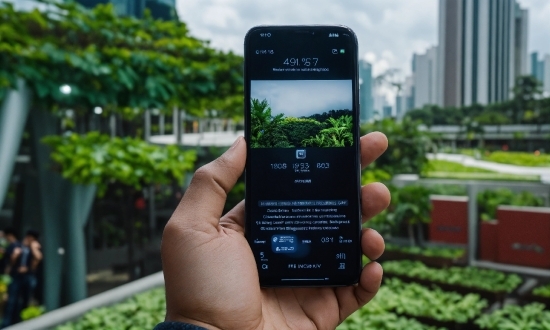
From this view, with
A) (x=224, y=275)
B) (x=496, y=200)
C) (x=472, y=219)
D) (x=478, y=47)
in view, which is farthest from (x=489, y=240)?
(x=224, y=275)

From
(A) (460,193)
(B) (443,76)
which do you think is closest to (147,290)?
(B) (443,76)

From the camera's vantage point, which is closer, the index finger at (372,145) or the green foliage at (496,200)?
the index finger at (372,145)

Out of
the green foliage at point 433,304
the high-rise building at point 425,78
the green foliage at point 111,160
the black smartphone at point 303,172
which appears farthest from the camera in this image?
the high-rise building at point 425,78

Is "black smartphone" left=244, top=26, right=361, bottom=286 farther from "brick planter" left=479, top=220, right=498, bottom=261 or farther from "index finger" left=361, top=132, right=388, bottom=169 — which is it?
"brick planter" left=479, top=220, right=498, bottom=261

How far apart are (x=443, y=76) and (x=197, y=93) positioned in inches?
69.0

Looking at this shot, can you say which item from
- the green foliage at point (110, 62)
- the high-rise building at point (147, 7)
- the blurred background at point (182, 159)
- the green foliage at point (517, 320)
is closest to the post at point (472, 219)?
the blurred background at point (182, 159)

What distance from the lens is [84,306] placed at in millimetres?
2350

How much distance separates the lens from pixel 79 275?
11.9ft

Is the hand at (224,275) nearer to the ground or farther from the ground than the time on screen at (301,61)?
nearer to the ground

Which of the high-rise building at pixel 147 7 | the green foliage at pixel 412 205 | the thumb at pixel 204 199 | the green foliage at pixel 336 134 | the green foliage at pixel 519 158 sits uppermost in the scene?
the high-rise building at pixel 147 7

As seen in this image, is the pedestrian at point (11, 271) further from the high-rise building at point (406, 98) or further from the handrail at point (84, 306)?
the high-rise building at point (406, 98)

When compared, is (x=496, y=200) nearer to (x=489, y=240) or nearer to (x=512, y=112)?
(x=489, y=240)

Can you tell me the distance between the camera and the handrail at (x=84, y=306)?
2.13 m

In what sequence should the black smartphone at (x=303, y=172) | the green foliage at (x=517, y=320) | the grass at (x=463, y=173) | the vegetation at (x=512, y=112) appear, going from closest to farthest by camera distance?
the black smartphone at (x=303, y=172) < the green foliage at (x=517, y=320) < the vegetation at (x=512, y=112) < the grass at (x=463, y=173)
